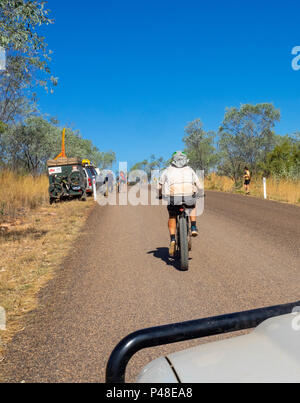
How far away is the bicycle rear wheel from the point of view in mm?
5824

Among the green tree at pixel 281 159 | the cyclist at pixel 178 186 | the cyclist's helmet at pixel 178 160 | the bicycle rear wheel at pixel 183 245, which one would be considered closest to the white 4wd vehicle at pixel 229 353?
the bicycle rear wheel at pixel 183 245

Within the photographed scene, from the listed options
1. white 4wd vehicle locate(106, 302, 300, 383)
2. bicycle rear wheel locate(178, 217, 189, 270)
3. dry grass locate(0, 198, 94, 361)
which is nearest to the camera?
white 4wd vehicle locate(106, 302, 300, 383)

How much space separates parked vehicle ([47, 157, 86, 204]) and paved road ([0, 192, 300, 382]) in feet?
33.2

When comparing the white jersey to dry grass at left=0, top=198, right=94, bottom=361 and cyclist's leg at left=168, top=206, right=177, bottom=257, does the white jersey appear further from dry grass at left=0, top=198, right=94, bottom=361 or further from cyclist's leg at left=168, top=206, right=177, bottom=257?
dry grass at left=0, top=198, right=94, bottom=361

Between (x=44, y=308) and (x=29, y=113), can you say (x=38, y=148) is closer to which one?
(x=29, y=113)

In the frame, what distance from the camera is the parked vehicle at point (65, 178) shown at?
18875 millimetres

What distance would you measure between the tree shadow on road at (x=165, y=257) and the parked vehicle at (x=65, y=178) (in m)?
12.3

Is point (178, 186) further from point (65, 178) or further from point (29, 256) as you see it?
point (65, 178)

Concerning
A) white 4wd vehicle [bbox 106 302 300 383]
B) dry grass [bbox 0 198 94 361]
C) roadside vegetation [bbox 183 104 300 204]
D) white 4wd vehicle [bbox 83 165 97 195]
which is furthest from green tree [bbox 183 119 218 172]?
white 4wd vehicle [bbox 106 302 300 383]

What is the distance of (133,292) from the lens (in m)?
4.91

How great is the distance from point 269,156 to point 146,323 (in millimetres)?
28432

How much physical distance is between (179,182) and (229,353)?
518 cm

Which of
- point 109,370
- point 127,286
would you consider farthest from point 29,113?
point 109,370
